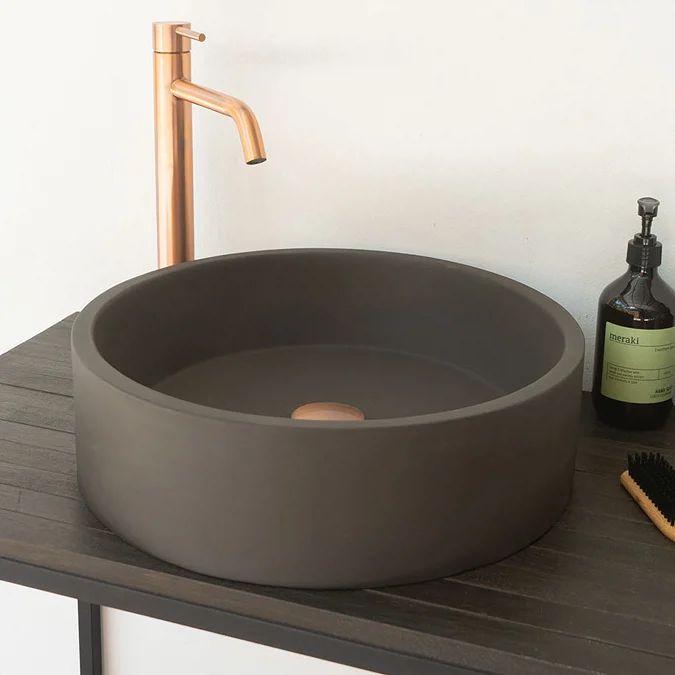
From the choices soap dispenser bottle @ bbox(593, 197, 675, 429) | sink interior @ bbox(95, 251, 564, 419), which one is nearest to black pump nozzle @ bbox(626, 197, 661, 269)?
soap dispenser bottle @ bbox(593, 197, 675, 429)

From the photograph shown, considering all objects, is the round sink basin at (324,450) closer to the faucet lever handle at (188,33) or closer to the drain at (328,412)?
the drain at (328,412)

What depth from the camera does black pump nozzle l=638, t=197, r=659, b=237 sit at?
989mm

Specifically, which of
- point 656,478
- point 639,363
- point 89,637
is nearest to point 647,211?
point 639,363

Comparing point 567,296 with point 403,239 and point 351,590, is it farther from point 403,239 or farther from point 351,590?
point 351,590

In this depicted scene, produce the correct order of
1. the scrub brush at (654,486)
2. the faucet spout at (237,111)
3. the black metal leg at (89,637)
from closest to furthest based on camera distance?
1. the scrub brush at (654,486)
2. the faucet spout at (237,111)
3. the black metal leg at (89,637)

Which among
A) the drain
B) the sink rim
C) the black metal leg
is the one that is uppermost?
the sink rim

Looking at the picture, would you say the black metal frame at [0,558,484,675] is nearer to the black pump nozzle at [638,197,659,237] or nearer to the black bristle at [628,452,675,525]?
the black bristle at [628,452,675,525]

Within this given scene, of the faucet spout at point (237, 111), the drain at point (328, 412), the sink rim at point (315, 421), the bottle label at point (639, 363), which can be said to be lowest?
the drain at point (328, 412)

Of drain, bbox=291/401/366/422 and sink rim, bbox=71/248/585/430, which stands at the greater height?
sink rim, bbox=71/248/585/430

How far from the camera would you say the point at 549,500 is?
33.7 inches

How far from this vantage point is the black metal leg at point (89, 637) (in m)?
1.43

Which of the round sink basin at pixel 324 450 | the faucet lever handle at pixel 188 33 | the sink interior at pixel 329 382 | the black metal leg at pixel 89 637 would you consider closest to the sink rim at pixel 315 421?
the round sink basin at pixel 324 450

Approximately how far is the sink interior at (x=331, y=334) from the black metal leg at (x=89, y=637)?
1.64ft

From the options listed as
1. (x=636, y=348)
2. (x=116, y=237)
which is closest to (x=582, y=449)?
(x=636, y=348)
